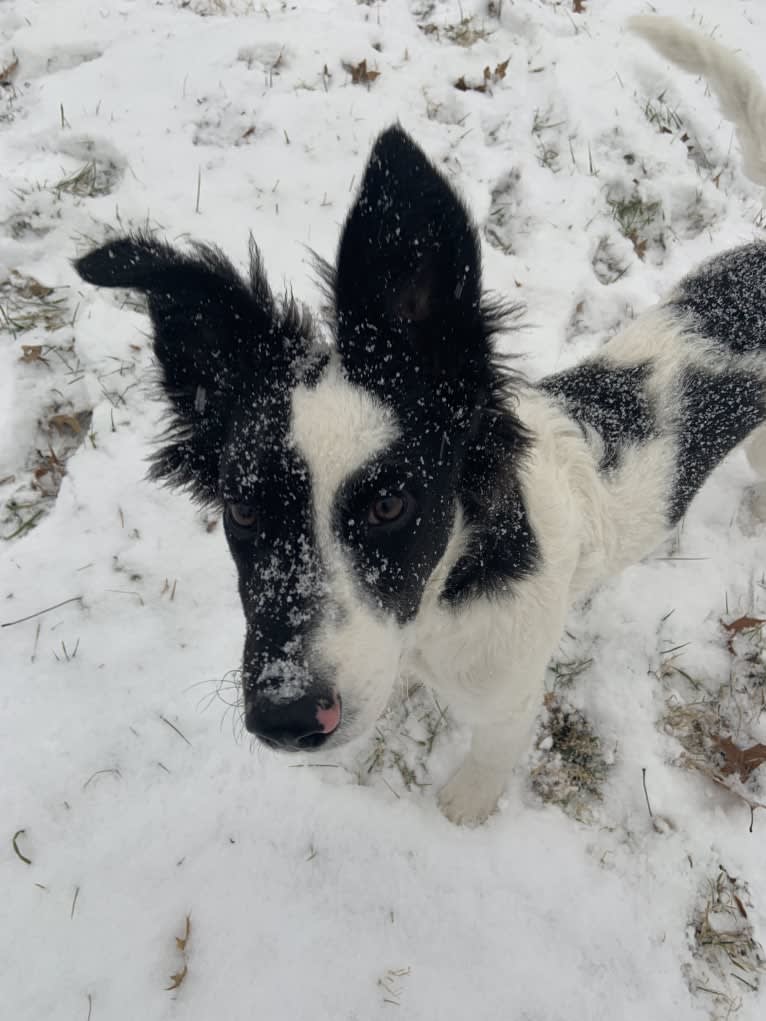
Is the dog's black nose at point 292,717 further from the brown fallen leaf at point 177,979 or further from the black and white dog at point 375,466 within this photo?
the brown fallen leaf at point 177,979

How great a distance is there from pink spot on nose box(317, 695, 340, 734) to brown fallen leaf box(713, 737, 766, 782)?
196 centimetres

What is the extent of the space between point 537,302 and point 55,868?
364 cm

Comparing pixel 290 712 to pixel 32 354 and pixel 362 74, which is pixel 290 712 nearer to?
pixel 32 354

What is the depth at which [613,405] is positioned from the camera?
96.0 inches

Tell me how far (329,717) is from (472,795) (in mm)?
1315

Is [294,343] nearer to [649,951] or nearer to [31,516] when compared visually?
[31,516]

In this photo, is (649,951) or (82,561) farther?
(82,561)

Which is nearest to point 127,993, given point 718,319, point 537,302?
point 718,319

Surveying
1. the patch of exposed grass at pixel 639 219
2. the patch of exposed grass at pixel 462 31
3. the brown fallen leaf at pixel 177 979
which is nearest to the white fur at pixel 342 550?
the brown fallen leaf at pixel 177 979

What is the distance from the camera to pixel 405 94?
467 centimetres

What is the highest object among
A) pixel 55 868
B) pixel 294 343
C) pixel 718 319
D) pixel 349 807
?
pixel 718 319

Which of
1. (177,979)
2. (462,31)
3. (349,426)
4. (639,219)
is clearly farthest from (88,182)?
(177,979)

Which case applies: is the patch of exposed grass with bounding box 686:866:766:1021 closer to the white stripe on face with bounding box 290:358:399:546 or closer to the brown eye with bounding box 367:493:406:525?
the brown eye with bounding box 367:493:406:525

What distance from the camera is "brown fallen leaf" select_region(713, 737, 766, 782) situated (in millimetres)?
2629
